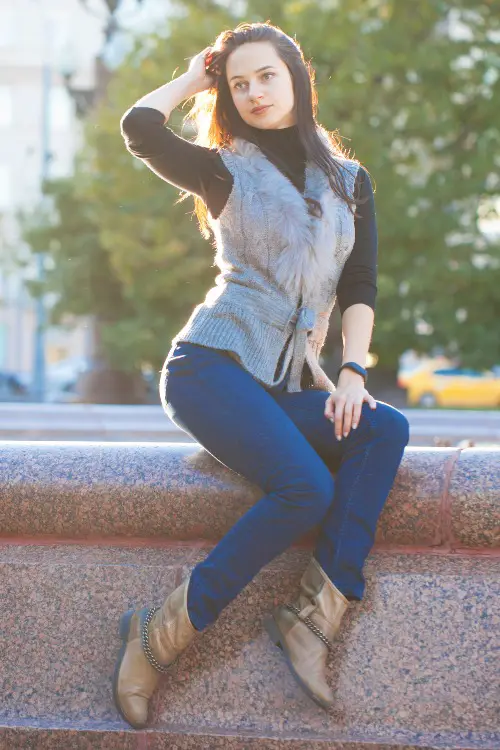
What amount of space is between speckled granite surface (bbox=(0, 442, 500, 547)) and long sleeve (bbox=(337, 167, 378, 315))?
0.49m

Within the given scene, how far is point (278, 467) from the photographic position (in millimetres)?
2682

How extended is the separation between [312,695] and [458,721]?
1.32 feet

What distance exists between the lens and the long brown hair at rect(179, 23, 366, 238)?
3150 mm

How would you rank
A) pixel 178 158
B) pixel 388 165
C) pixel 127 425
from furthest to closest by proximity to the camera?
pixel 388 165 → pixel 127 425 → pixel 178 158

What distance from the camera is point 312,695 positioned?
8.52 ft

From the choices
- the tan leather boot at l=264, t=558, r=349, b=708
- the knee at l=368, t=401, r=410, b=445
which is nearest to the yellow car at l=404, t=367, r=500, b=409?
the knee at l=368, t=401, r=410, b=445

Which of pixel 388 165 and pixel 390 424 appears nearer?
pixel 390 424

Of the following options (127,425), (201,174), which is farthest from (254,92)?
(127,425)

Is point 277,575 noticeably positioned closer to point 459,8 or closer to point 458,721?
point 458,721

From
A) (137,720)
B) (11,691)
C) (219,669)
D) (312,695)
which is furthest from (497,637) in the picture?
(11,691)

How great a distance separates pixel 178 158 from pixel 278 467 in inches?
40.4

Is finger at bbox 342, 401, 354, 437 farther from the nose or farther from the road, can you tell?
the road

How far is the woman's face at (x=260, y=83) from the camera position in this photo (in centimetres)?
312

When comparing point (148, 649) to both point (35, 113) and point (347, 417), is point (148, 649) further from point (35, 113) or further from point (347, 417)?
point (35, 113)
